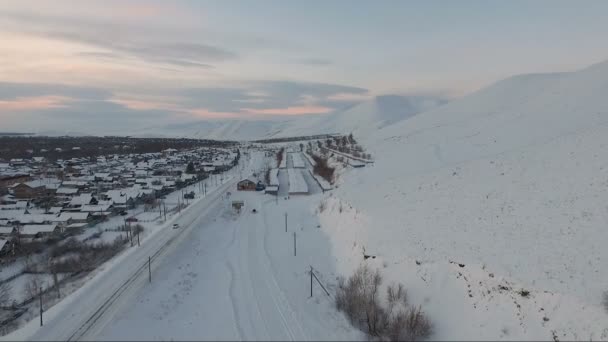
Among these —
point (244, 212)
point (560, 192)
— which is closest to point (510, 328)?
point (560, 192)

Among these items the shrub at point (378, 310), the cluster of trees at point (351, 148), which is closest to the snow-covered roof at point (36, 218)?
the shrub at point (378, 310)

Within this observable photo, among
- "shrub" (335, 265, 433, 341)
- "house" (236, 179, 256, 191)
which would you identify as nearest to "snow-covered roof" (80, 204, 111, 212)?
"house" (236, 179, 256, 191)

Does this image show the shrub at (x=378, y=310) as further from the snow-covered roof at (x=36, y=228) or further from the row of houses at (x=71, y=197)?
the row of houses at (x=71, y=197)

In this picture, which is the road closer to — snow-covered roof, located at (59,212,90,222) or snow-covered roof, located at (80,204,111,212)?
snow-covered roof, located at (59,212,90,222)

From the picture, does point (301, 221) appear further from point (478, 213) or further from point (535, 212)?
point (535, 212)

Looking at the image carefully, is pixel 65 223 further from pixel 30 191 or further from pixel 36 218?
pixel 30 191

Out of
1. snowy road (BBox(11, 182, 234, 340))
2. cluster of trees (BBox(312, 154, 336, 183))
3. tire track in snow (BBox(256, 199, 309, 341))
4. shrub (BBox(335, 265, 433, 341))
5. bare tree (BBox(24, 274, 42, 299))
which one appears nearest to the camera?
shrub (BBox(335, 265, 433, 341))
